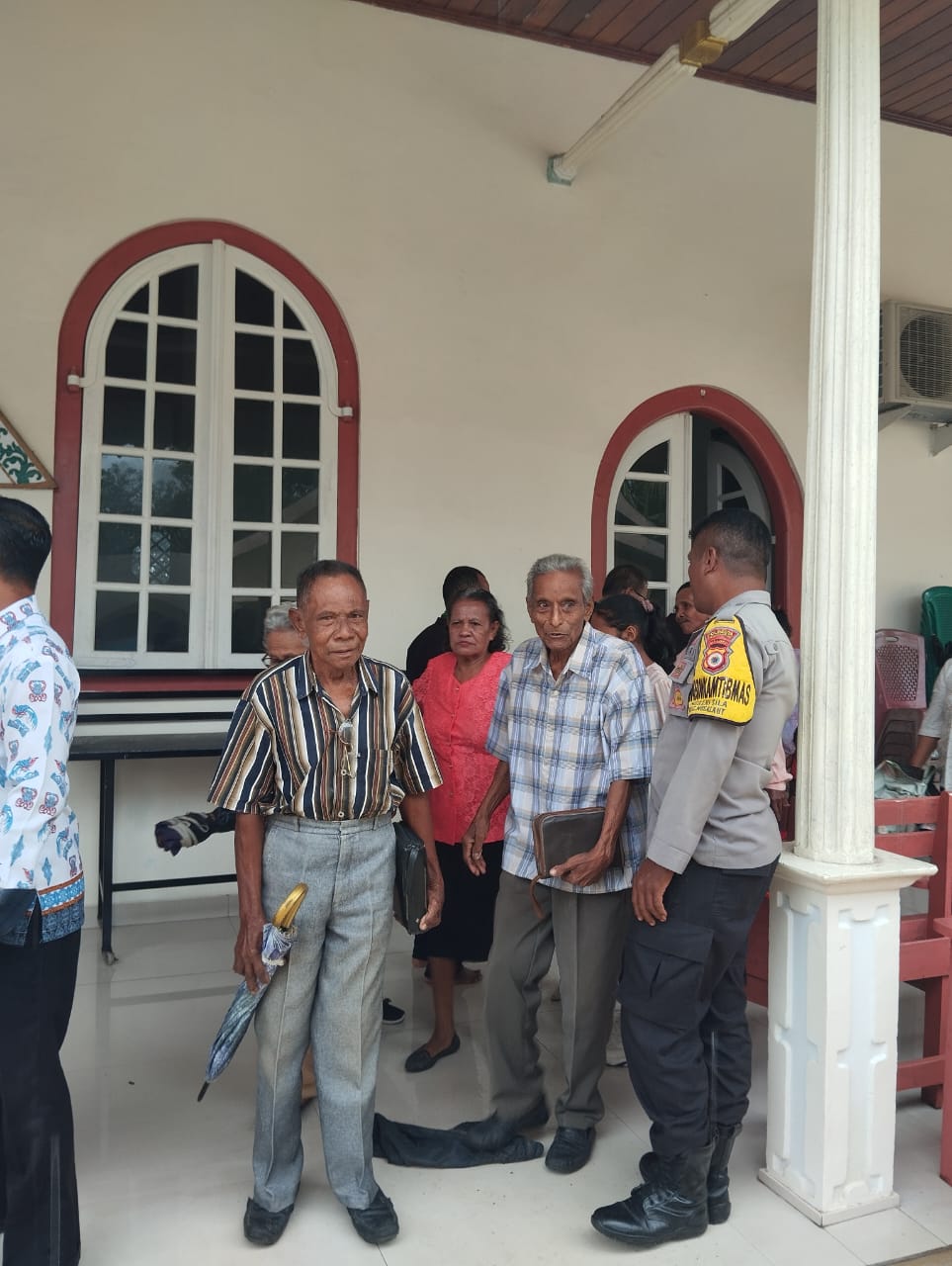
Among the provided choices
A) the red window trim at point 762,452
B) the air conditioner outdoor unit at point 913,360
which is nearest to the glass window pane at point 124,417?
the red window trim at point 762,452

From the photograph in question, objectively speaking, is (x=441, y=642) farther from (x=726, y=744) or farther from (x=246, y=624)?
(x=726, y=744)

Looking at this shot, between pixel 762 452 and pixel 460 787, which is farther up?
pixel 762 452

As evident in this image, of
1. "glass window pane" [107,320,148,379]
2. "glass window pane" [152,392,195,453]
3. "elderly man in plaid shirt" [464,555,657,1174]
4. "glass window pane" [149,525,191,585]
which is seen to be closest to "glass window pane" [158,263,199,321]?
"glass window pane" [107,320,148,379]

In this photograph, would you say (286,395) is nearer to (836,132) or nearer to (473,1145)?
(836,132)

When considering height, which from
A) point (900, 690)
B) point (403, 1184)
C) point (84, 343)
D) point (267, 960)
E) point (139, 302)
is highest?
point (139, 302)

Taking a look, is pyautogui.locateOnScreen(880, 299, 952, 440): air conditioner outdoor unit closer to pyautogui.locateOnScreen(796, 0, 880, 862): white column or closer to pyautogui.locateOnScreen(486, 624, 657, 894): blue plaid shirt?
pyautogui.locateOnScreen(796, 0, 880, 862): white column

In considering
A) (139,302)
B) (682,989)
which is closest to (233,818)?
(682,989)

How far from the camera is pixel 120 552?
4746 millimetres

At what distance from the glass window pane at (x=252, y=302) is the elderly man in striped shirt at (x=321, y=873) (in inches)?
123

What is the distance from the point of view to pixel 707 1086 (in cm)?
240

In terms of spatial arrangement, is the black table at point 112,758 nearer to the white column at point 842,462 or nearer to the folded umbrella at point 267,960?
the folded umbrella at point 267,960

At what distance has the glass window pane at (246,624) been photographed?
496cm

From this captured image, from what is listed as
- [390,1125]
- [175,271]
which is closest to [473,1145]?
[390,1125]

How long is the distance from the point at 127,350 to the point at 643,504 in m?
2.97
